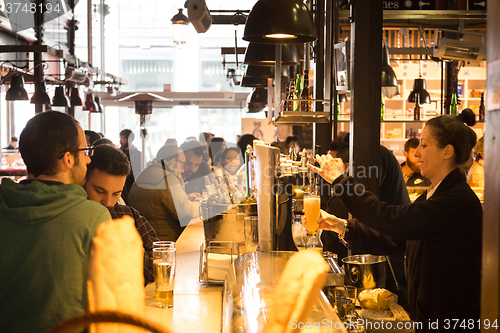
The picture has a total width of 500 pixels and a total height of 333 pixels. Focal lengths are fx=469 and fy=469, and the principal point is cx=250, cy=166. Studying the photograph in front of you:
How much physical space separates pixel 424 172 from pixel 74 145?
1.67m

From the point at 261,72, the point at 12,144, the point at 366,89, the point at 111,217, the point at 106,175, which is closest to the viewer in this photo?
the point at 111,217

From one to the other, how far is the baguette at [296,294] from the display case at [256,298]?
1.73 feet

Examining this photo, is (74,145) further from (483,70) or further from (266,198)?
(483,70)

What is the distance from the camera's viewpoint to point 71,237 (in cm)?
142

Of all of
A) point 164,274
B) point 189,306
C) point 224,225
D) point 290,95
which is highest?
point 290,95

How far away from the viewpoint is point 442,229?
2121 mm

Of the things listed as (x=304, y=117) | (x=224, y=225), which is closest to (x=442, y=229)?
(x=224, y=225)

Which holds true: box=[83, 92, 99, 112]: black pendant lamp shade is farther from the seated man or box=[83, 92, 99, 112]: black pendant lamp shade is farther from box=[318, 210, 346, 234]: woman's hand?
box=[318, 210, 346, 234]: woman's hand

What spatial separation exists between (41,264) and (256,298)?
0.65 meters

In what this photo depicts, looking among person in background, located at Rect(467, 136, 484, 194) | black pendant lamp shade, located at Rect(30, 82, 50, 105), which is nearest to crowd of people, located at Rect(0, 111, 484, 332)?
person in background, located at Rect(467, 136, 484, 194)

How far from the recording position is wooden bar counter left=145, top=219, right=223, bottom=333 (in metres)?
1.71

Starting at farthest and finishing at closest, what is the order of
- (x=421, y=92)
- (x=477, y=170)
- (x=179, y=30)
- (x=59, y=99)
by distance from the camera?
(x=59, y=99) → (x=421, y=92) → (x=179, y=30) → (x=477, y=170)

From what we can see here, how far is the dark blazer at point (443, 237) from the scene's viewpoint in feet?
6.89

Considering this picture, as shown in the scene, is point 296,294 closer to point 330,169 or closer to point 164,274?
point 164,274
